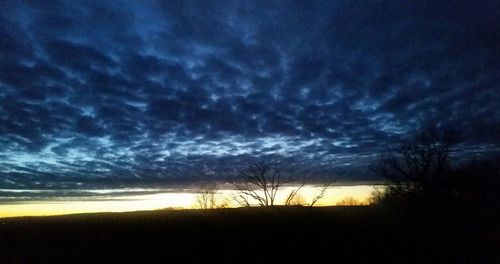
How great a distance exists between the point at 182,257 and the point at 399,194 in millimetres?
37003

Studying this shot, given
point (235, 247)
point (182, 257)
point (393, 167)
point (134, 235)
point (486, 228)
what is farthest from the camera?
point (393, 167)

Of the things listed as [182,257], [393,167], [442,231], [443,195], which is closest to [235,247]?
[182,257]

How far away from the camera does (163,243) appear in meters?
36.9

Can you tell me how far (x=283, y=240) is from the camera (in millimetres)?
34906

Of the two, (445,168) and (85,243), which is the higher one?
(445,168)

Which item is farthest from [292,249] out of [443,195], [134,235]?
[443,195]

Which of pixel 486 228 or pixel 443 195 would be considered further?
pixel 443 195

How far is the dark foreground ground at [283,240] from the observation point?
29.1 meters

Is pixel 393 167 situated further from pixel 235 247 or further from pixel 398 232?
pixel 235 247

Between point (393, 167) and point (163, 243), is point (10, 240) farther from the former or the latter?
point (393, 167)

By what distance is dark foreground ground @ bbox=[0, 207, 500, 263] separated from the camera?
2909cm

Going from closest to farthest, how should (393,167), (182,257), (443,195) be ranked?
(182,257), (443,195), (393,167)

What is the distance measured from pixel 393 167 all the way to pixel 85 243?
141ft

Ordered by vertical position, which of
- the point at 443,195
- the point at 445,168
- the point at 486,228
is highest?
the point at 445,168
